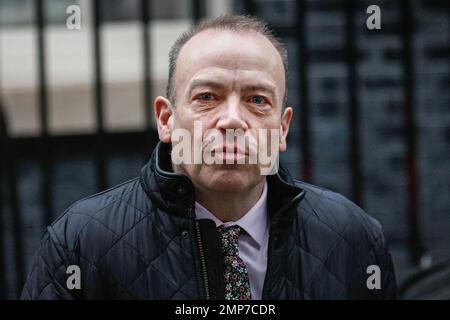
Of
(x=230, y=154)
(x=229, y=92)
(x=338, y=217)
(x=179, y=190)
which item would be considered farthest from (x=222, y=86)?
(x=338, y=217)

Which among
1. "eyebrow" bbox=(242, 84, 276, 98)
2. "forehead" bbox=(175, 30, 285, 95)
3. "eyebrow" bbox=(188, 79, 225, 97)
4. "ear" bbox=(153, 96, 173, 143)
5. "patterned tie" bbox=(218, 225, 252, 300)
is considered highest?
"forehead" bbox=(175, 30, 285, 95)

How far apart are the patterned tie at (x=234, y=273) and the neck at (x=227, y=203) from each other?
45 mm

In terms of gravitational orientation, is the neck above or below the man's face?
below

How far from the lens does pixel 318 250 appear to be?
2400mm

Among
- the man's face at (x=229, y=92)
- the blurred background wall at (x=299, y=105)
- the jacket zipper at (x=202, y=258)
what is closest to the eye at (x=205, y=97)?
the man's face at (x=229, y=92)

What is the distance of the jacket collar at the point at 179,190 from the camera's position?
232cm

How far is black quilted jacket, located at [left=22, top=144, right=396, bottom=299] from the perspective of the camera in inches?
89.8

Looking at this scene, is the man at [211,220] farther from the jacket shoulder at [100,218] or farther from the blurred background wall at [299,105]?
the blurred background wall at [299,105]

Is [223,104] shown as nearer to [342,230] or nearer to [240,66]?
[240,66]

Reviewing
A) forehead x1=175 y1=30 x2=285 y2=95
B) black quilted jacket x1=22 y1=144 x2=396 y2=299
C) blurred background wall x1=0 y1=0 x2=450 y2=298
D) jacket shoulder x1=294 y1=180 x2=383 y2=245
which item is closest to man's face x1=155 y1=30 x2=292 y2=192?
forehead x1=175 y1=30 x2=285 y2=95

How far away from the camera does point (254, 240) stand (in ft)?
7.81

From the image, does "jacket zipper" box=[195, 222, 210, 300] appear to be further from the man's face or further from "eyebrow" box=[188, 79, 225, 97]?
"eyebrow" box=[188, 79, 225, 97]

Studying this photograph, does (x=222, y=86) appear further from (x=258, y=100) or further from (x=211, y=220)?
(x=211, y=220)
